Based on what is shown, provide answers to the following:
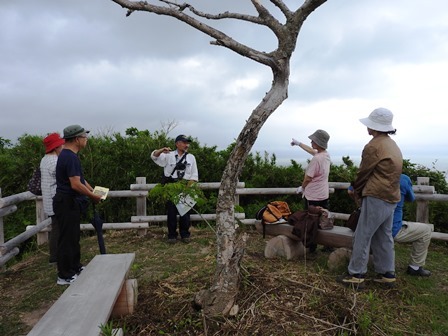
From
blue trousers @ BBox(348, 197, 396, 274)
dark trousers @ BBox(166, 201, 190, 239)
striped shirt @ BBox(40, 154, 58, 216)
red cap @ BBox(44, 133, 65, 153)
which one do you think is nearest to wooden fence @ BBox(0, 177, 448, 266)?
dark trousers @ BBox(166, 201, 190, 239)

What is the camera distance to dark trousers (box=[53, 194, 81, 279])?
464cm

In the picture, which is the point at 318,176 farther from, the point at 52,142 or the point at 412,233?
the point at 52,142

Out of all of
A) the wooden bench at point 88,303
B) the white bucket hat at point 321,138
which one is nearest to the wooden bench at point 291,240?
the white bucket hat at point 321,138

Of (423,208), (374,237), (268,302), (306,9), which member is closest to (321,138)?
(374,237)

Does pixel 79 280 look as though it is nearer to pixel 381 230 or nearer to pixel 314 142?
pixel 381 230

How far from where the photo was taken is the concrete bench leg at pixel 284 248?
5.43 metres

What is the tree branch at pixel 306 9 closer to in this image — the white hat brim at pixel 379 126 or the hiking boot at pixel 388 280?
the white hat brim at pixel 379 126

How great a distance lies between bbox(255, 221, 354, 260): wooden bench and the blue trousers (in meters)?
0.48

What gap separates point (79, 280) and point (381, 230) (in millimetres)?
3256

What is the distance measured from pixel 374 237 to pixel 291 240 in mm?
1343

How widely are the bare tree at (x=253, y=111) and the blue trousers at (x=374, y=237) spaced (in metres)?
1.63

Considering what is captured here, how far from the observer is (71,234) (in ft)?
15.5

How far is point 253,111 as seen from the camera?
132 inches

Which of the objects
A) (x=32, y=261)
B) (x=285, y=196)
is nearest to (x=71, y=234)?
(x=32, y=261)
